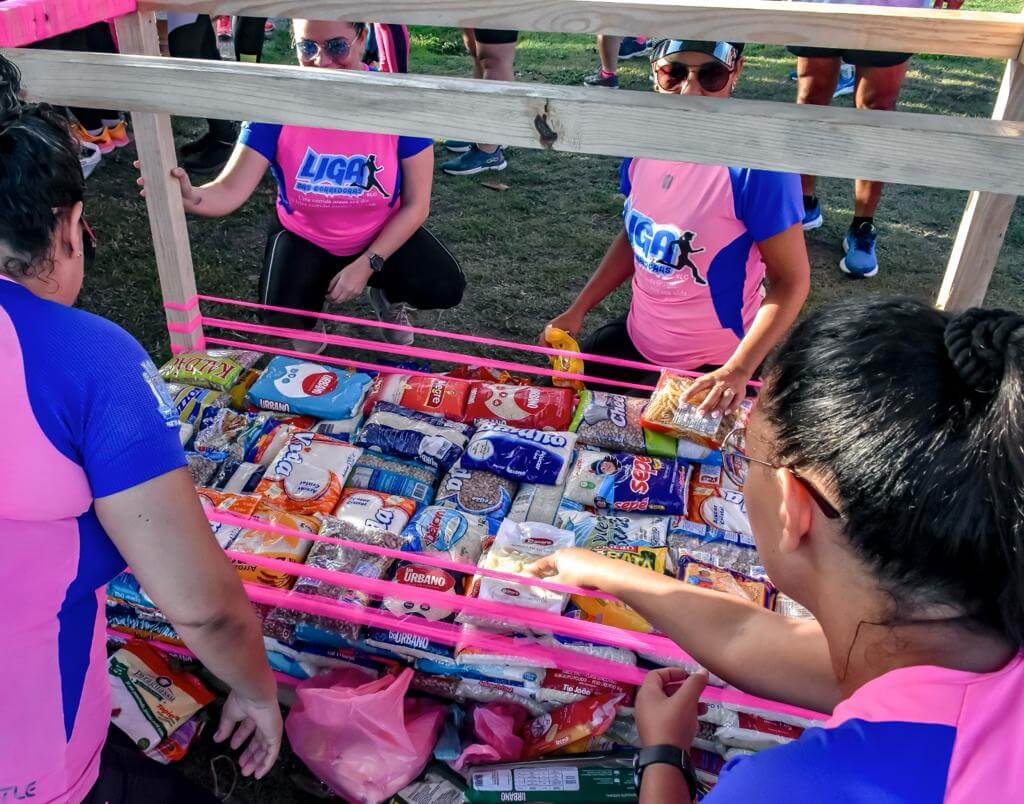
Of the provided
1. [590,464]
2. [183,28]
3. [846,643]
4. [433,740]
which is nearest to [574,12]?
[590,464]

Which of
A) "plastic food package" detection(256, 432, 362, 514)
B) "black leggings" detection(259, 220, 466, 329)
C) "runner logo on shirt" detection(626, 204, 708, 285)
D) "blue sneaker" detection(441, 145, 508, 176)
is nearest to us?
"plastic food package" detection(256, 432, 362, 514)

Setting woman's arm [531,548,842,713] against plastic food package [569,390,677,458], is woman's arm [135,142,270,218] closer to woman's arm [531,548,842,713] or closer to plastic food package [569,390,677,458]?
plastic food package [569,390,677,458]

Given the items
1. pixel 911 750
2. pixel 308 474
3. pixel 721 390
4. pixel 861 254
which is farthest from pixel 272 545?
pixel 861 254

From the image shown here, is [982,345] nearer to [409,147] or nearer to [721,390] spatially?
[721,390]

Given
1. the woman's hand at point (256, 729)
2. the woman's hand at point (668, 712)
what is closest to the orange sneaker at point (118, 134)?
the woman's hand at point (256, 729)

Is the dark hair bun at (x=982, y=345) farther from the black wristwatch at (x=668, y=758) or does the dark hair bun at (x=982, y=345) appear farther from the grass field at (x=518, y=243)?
the grass field at (x=518, y=243)

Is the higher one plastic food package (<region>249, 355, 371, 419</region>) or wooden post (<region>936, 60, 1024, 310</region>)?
wooden post (<region>936, 60, 1024, 310</region>)

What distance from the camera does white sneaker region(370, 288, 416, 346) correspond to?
354cm

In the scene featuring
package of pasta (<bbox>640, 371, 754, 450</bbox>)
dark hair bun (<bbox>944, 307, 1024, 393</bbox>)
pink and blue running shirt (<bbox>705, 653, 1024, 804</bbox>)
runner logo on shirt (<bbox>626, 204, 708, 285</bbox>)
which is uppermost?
dark hair bun (<bbox>944, 307, 1024, 393</bbox>)

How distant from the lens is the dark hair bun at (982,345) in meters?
0.86

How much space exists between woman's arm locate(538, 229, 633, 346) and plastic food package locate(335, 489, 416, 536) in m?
0.93

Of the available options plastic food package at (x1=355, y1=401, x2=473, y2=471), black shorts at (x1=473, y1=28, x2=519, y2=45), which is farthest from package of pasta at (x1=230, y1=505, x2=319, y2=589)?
black shorts at (x1=473, y1=28, x2=519, y2=45)

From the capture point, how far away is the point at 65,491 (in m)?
1.18

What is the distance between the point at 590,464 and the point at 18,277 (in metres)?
1.50
